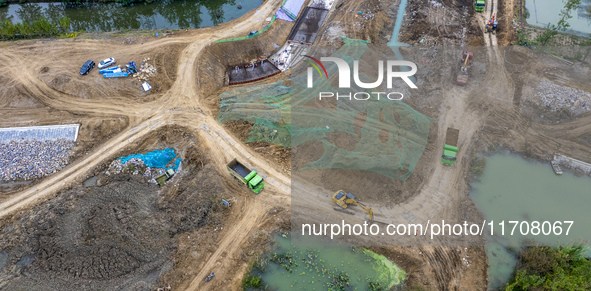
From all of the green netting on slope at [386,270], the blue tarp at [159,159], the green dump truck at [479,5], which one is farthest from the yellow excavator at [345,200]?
the green dump truck at [479,5]

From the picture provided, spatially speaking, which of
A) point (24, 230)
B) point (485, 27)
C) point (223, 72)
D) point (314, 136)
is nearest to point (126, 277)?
point (24, 230)

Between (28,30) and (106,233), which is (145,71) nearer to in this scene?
(28,30)

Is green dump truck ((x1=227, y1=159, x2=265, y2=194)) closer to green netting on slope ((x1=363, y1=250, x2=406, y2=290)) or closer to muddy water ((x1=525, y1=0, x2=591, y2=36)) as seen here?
green netting on slope ((x1=363, y1=250, x2=406, y2=290))

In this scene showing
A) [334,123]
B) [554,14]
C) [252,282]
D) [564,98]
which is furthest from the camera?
[554,14]

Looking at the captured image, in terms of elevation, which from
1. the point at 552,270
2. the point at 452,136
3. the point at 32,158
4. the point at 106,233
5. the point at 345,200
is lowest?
the point at 552,270

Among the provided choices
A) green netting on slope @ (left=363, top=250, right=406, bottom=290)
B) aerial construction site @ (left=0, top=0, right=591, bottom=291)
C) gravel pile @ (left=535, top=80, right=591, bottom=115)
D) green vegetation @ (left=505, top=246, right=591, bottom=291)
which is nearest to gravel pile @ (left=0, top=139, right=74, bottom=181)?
aerial construction site @ (left=0, top=0, right=591, bottom=291)

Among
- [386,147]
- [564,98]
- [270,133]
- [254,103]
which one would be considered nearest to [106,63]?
[254,103]
